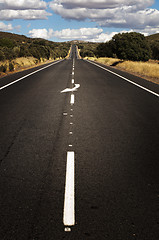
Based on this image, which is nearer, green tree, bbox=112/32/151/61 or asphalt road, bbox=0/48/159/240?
asphalt road, bbox=0/48/159/240

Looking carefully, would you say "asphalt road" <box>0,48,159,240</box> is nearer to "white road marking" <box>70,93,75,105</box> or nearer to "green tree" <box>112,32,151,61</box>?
"white road marking" <box>70,93,75,105</box>

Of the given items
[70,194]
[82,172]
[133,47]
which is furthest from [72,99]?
[133,47]

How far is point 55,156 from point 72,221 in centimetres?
192

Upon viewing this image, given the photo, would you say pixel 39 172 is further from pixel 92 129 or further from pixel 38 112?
pixel 38 112

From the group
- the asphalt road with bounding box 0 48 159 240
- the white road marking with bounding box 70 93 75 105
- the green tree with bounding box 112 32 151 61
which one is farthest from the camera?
the green tree with bounding box 112 32 151 61

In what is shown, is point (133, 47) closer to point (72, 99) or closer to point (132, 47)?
point (132, 47)

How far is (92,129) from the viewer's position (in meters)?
6.35

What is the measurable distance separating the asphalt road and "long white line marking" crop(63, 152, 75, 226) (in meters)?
0.04

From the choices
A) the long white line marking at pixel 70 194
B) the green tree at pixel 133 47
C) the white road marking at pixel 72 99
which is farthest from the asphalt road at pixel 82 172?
the green tree at pixel 133 47

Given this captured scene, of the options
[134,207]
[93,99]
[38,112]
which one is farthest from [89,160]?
[93,99]

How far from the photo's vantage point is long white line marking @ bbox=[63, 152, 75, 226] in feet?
9.68

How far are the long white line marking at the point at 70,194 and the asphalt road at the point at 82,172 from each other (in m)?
0.04

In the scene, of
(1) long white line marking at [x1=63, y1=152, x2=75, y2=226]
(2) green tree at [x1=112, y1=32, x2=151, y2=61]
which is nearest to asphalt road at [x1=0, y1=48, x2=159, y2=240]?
(1) long white line marking at [x1=63, y1=152, x2=75, y2=226]

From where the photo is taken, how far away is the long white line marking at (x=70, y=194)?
295 cm
